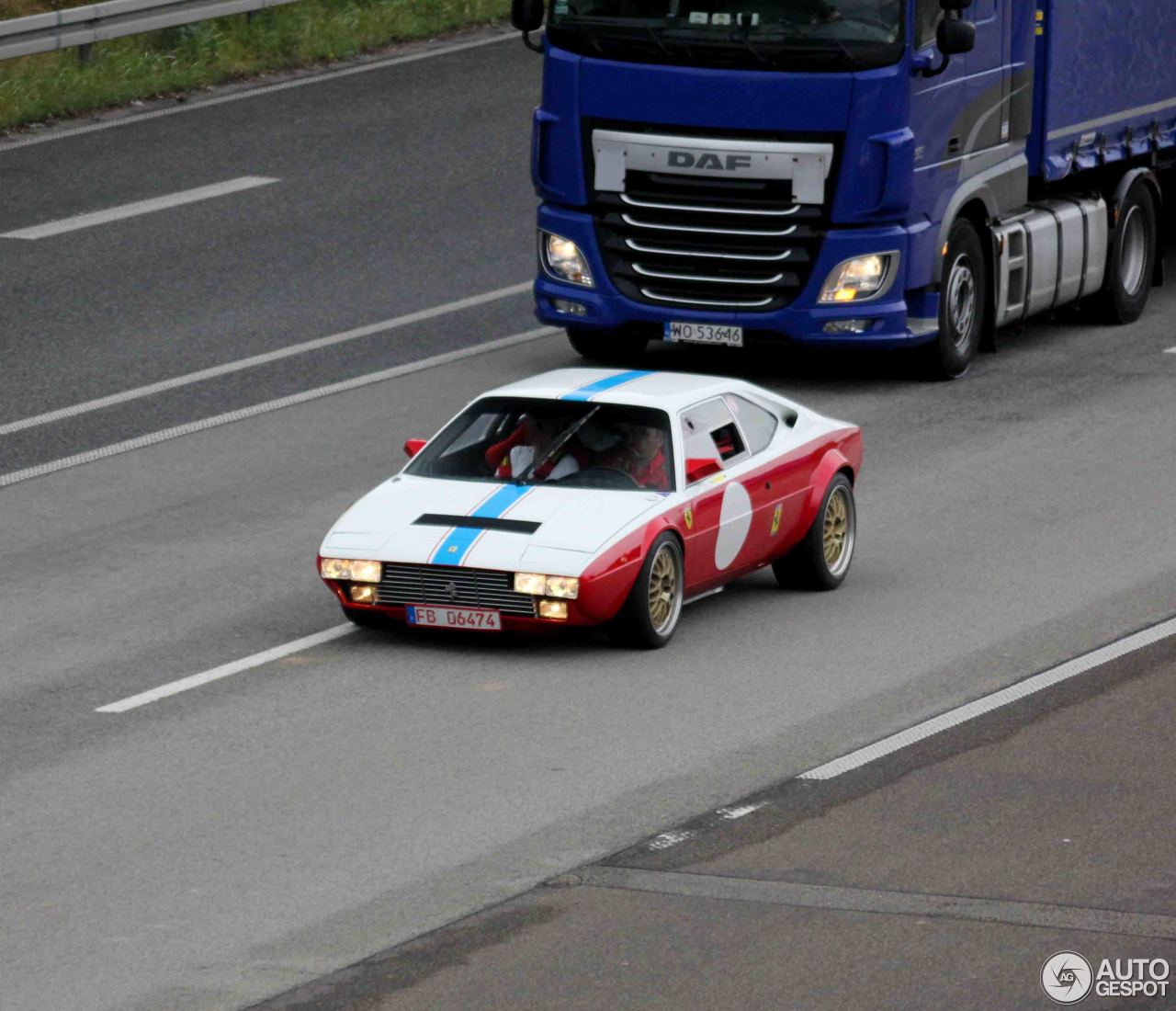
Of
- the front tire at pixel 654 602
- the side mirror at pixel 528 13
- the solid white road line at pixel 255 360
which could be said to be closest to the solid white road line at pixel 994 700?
the front tire at pixel 654 602

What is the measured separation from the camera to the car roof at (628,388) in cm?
1463

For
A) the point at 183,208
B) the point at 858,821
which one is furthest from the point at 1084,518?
the point at 183,208

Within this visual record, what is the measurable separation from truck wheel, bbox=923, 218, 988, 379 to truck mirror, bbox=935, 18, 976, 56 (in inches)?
67.5

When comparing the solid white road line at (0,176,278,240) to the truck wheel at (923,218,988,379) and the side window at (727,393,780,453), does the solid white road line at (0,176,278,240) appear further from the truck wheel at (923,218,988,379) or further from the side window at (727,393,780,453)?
the side window at (727,393,780,453)

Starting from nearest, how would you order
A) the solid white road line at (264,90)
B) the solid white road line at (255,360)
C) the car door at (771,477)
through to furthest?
1. the car door at (771,477)
2. the solid white road line at (255,360)
3. the solid white road line at (264,90)

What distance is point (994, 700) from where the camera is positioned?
12.9 metres

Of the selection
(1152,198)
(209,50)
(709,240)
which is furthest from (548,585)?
(209,50)

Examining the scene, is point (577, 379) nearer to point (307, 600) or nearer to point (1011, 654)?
point (307, 600)

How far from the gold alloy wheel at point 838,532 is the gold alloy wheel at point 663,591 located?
153 centimetres

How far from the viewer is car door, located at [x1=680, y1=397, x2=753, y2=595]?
14125mm

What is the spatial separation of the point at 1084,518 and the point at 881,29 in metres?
4.69

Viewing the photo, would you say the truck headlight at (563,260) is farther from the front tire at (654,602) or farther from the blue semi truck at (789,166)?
the front tire at (654,602)

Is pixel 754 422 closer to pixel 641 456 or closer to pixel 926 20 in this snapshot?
pixel 641 456

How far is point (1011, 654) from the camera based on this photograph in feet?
45.4
